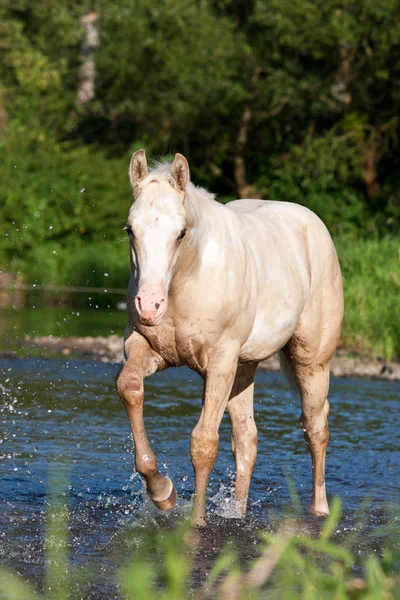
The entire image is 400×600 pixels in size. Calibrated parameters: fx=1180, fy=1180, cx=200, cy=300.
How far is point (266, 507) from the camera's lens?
6625mm

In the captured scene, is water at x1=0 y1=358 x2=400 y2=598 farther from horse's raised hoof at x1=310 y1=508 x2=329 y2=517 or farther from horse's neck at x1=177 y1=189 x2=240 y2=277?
horse's neck at x1=177 y1=189 x2=240 y2=277

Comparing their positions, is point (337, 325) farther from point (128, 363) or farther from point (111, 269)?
point (111, 269)

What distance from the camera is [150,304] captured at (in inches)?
192

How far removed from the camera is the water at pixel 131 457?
5.75m

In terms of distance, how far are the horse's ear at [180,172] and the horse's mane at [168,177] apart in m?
0.05

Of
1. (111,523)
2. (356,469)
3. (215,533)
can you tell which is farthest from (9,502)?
(356,469)

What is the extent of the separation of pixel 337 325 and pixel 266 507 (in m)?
1.14

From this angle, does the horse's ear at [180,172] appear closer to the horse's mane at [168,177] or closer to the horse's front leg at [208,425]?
the horse's mane at [168,177]

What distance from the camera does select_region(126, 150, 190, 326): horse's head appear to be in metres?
4.91

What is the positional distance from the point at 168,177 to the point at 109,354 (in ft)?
28.7

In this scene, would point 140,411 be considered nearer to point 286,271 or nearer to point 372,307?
point 286,271

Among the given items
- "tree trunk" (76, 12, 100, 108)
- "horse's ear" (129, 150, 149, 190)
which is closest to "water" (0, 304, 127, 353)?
"horse's ear" (129, 150, 149, 190)

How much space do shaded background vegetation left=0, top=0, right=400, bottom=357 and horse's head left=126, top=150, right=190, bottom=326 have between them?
1835cm

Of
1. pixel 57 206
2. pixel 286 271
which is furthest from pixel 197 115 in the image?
pixel 286 271
